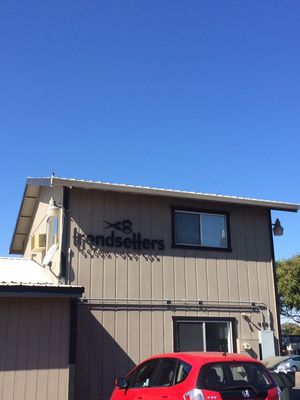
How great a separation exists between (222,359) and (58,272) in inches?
236

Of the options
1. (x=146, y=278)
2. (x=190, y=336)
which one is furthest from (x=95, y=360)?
(x=190, y=336)

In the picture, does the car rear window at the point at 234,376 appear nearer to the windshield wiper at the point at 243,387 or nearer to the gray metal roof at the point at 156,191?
the windshield wiper at the point at 243,387

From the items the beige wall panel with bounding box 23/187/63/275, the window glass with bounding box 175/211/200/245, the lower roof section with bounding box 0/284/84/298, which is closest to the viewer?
the lower roof section with bounding box 0/284/84/298

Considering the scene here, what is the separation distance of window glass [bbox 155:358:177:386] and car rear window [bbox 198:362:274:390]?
657 mm

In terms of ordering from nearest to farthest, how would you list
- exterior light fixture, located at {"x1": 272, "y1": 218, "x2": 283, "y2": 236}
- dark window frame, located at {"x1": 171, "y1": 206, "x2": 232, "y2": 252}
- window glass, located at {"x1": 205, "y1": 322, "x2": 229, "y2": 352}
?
window glass, located at {"x1": 205, "y1": 322, "x2": 229, "y2": 352}, dark window frame, located at {"x1": 171, "y1": 206, "x2": 232, "y2": 252}, exterior light fixture, located at {"x1": 272, "y1": 218, "x2": 283, "y2": 236}

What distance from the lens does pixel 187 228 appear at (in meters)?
14.2

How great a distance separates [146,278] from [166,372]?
559cm

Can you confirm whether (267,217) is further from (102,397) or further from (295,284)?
(295,284)

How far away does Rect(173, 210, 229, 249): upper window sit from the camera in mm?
14109

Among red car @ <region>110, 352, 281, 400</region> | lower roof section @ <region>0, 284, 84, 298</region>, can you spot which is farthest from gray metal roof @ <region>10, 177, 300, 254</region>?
red car @ <region>110, 352, 281, 400</region>

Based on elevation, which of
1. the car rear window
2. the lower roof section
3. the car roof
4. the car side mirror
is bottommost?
the car side mirror

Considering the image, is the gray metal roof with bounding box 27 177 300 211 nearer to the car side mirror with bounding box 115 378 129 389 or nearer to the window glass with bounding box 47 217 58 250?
the window glass with bounding box 47 217 58 250

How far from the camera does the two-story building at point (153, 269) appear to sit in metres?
12.3

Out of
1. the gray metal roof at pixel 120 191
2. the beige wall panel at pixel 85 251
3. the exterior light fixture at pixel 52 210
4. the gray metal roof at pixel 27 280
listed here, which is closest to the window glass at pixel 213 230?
the gray metal roof at pixel 120 191
